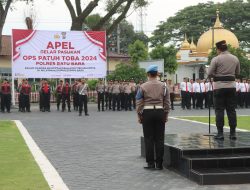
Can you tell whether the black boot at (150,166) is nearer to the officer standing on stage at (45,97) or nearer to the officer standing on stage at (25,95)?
the officer standing on stage at (25,95)

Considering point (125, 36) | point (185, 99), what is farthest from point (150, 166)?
point (125, 36)

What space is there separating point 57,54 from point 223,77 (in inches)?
833

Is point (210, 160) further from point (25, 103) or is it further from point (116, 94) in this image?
point (25, 103)

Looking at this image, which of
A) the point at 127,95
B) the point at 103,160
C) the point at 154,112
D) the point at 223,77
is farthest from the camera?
the point at 127,95

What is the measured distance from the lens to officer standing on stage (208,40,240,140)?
31.6 ft

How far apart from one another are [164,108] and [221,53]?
1.71 meters

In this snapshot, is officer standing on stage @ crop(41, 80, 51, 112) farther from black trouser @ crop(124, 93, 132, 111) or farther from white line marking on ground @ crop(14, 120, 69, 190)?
white line marking on ground @ crop(14, 120, 69, 190)

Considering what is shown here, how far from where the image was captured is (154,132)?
29.6 feet

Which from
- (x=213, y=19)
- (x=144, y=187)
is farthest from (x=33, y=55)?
(x=213, y=19)

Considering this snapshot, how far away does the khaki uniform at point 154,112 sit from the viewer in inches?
349

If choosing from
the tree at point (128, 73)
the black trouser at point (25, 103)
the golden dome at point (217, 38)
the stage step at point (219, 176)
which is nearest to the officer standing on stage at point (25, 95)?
the black trouser at point (25, 103)

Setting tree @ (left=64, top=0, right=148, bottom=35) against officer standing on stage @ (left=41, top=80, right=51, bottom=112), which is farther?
tree @ (left=64, top=0, right=148, bottom=35)

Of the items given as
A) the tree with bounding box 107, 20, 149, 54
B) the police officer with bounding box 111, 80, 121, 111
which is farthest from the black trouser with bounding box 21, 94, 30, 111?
the tree with bounding box 107, 20, 149, 54

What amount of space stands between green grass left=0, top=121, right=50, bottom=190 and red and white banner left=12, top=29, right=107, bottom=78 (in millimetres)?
16274
